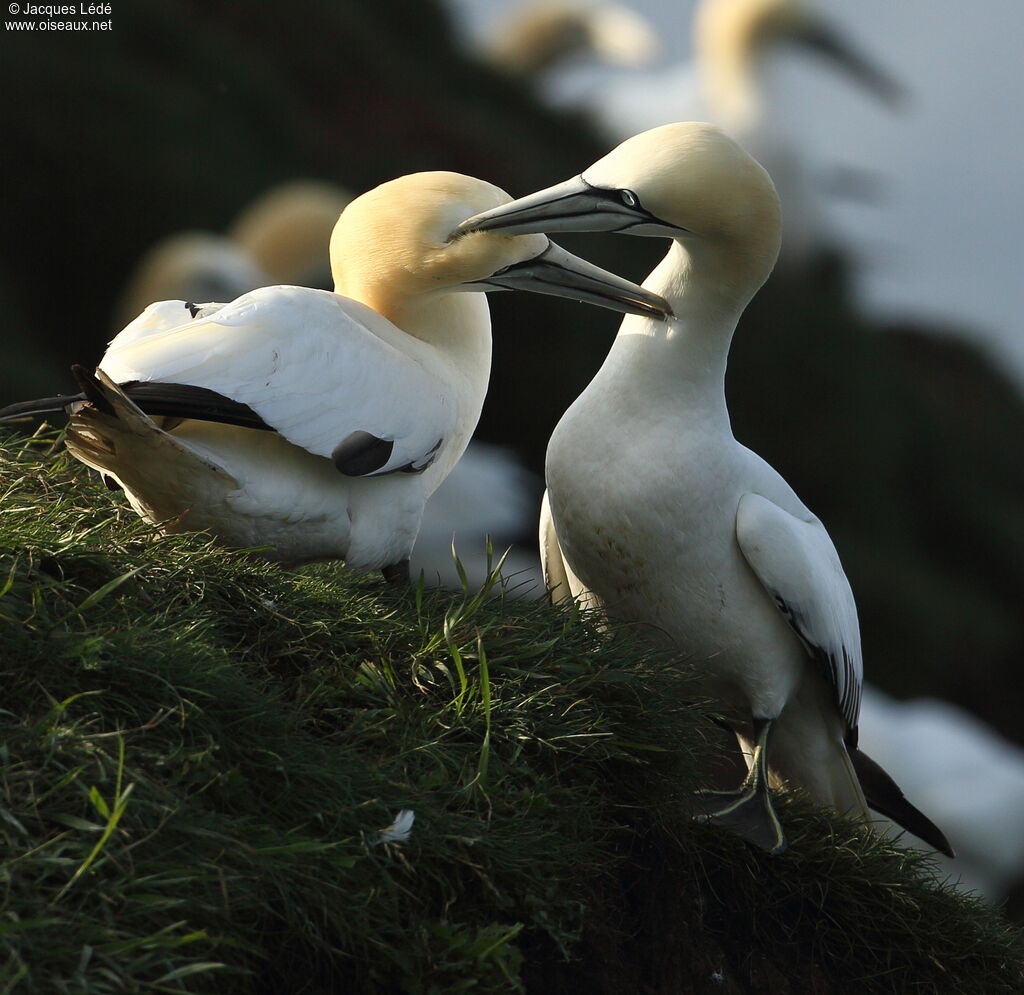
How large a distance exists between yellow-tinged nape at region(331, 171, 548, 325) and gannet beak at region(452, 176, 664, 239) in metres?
0.12

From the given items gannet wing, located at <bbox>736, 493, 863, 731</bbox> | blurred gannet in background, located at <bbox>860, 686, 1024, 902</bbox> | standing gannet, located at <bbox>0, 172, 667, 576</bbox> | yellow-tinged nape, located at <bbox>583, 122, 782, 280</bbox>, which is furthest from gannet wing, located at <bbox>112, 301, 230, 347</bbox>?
blurred gannet in background, located at <bbox>860, 686, 1024, 902</bbox>

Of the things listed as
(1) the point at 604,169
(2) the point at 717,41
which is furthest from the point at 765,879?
(2) the point at 717,41

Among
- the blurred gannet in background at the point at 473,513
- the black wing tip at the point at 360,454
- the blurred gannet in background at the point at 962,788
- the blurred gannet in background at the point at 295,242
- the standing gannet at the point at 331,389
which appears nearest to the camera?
the standing gannet at the point at 331,389

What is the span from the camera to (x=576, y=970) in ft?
11.5

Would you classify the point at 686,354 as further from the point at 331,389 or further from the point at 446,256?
the point at 331,389

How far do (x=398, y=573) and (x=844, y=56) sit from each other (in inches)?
775

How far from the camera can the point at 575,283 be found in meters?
4.47

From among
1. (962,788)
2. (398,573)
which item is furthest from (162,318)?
(962,788)

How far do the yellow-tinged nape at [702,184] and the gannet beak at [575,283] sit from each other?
0.21 meters

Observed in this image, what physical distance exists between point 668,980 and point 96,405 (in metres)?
1.85

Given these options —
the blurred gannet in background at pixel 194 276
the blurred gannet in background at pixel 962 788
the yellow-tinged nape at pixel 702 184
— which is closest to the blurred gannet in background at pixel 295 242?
the blurred gannet in background at pixel 194 276

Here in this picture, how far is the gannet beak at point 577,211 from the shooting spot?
13.6ft

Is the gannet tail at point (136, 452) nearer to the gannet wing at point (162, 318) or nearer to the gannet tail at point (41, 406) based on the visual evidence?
the gannet tail at point (41, 406)

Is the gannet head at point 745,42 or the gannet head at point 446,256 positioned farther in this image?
the gannet head at point 745,42
